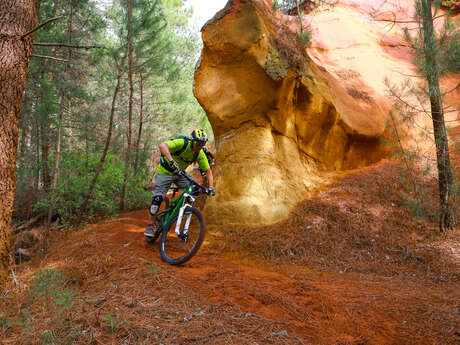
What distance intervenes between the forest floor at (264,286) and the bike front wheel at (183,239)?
177mm

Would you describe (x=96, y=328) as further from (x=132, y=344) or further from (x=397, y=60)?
(x=397, y=60)

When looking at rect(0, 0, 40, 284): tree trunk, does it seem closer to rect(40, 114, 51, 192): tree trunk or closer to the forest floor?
the forest floor

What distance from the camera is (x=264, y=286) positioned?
386 cm

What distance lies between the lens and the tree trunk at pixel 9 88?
→ 3518 millimetres

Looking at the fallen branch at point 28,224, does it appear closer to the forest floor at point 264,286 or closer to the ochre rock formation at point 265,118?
the forest floor at point 264,286

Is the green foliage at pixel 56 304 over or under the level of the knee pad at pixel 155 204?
under

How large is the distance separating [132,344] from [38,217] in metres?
7.51

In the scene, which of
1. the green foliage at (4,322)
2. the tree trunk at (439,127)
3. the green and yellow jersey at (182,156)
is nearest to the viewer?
the green foliage at (4,322)

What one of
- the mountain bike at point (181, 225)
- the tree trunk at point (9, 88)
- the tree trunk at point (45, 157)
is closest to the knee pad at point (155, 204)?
the mountain bike at point (181, 225)

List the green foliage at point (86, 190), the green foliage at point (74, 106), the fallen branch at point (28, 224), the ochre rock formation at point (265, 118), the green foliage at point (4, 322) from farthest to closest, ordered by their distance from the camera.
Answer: the green foliage at point (86, 190) → the green foliage at point (74, 106) → the fallen branch at point (28, 224) → the ochre rock formation at point (265, 118) → the green foliage at point (4, 322)

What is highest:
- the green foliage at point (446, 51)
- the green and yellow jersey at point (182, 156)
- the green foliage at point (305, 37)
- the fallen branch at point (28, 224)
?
the green foliage at point (305, 37)

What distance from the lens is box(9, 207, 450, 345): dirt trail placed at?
8.34 ft

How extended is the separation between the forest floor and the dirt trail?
2 centimetres

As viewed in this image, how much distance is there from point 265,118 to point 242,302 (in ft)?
17.5
